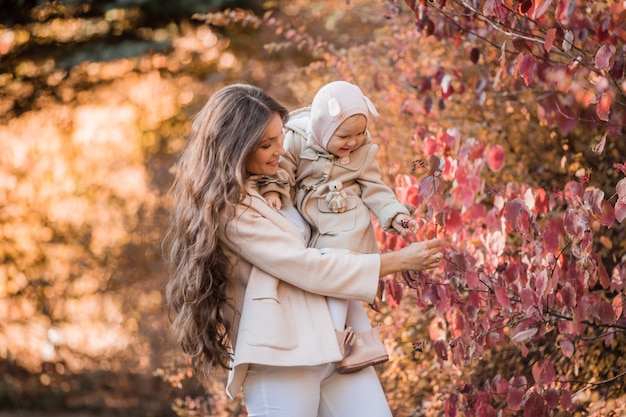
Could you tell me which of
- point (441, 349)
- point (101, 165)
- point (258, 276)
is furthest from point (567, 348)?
point (101, 165)

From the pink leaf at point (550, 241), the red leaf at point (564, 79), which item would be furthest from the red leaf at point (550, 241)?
the red leaf at point (564, 79)

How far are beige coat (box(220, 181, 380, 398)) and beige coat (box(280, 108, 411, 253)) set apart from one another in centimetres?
11

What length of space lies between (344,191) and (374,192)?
4.0 inches

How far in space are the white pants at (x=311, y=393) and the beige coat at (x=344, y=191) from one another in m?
0.35

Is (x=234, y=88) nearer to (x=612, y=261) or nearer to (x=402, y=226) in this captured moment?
(x=402, y=226)

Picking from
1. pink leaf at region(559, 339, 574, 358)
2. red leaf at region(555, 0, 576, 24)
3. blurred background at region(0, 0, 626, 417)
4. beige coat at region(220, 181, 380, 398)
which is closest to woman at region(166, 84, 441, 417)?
beige coat at region(220, 181, 380, 398)

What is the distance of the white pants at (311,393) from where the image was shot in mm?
2414

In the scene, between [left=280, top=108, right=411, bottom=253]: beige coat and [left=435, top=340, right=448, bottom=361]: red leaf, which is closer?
[left=280, top=108, right=411, bottom=253]: beige coat

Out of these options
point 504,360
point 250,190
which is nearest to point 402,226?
point 250,190

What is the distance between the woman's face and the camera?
2.44 metres

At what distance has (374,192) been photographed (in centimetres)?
263

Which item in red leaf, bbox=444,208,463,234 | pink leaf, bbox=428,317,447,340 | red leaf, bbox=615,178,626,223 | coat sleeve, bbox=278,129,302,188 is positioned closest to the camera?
red leaf, bbox=615,178,626,223

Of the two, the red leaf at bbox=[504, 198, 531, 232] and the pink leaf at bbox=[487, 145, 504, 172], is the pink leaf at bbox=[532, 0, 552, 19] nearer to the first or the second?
the red leaf at bbox=[504, 198, 531, 232]

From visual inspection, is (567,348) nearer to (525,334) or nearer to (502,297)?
(525,334)
